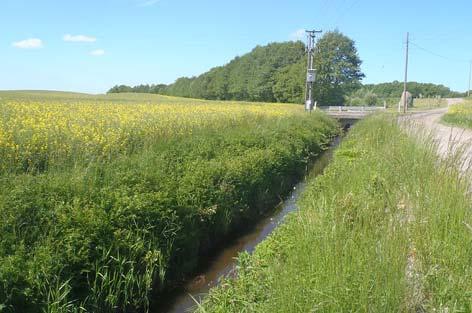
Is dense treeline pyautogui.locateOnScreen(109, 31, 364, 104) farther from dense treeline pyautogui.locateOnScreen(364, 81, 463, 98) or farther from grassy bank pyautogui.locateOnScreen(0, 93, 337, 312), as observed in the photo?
grassy bank pyautogui.locateOnScreen(0, 93, 337, 312)

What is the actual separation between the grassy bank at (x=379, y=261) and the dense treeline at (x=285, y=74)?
63223mm

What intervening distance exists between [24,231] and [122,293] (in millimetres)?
1324

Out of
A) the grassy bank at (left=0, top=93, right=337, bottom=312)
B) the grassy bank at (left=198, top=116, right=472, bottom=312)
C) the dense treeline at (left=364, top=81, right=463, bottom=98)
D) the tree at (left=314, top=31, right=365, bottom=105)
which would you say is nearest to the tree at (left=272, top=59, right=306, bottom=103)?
the tree at (left=314, top=31, right=365, bottom=105)

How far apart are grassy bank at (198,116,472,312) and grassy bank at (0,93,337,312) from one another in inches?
49.0

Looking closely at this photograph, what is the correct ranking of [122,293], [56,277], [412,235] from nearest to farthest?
[412,235], [56,277], [122,293]

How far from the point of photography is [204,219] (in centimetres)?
766

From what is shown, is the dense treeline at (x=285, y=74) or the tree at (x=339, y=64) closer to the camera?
the dense treeline at (x=285, y=74)

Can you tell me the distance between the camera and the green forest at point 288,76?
7256 cm

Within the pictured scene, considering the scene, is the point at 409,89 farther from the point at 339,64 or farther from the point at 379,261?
the point at 379,261

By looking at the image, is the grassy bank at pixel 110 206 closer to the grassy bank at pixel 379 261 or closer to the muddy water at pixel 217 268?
the muddy water at pixel 217 268

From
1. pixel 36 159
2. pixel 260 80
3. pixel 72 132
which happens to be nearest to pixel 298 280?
pixel 36 159

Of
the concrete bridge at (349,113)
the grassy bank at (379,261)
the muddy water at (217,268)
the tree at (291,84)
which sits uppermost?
the tree at (291,84)

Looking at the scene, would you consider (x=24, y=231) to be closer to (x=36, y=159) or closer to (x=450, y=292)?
(x=36, y=159)

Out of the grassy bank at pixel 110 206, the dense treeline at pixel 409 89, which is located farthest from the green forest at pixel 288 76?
the grassy bank at pixel 110 206
